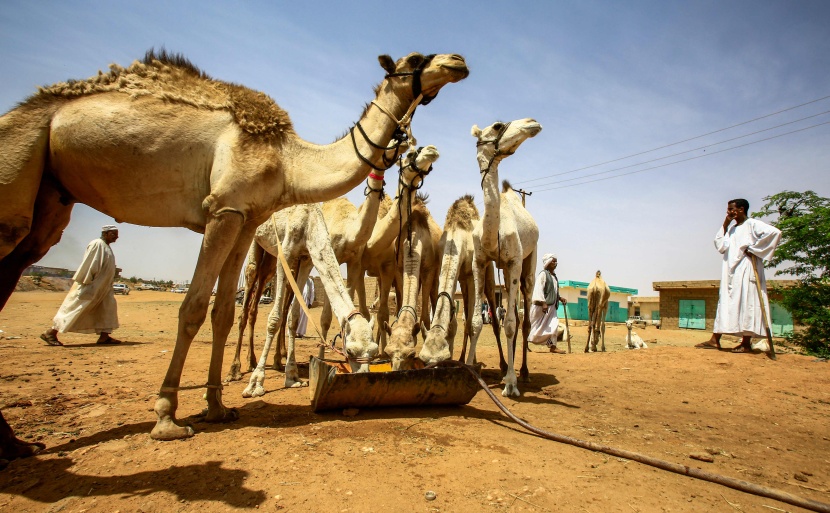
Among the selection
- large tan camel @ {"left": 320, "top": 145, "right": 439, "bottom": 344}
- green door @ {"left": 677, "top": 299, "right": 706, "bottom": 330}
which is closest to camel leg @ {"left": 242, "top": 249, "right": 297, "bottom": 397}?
large tan camel @ {"left": 320, "top": 145, "right": 439, "bottom": 344}

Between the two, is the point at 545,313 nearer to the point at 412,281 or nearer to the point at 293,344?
the point at 412,281

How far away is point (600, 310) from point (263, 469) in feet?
46.0

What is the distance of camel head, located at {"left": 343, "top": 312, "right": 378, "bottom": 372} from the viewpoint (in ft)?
14.1

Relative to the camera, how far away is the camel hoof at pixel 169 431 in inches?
136

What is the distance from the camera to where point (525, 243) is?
7.31 metres

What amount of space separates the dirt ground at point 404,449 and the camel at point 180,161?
57cm

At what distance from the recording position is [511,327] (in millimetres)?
6023

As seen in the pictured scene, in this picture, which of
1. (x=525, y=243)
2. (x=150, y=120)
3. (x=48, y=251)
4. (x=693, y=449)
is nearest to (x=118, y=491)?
(x=48, y=251)

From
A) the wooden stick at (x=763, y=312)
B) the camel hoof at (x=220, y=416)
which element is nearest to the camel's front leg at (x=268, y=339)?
the camel hoof at (x=220, y=416)

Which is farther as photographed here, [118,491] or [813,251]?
[813,251]

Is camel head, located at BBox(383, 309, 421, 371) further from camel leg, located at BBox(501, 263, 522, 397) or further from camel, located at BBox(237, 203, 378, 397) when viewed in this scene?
camel leg, located at BBox(501, 263, 522, 397)

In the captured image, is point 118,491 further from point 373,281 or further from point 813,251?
point 373,281

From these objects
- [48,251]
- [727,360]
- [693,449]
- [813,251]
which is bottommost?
[693,449]

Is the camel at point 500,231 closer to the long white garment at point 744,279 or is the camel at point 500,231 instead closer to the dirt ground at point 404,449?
the dirt ground at point 404,449
